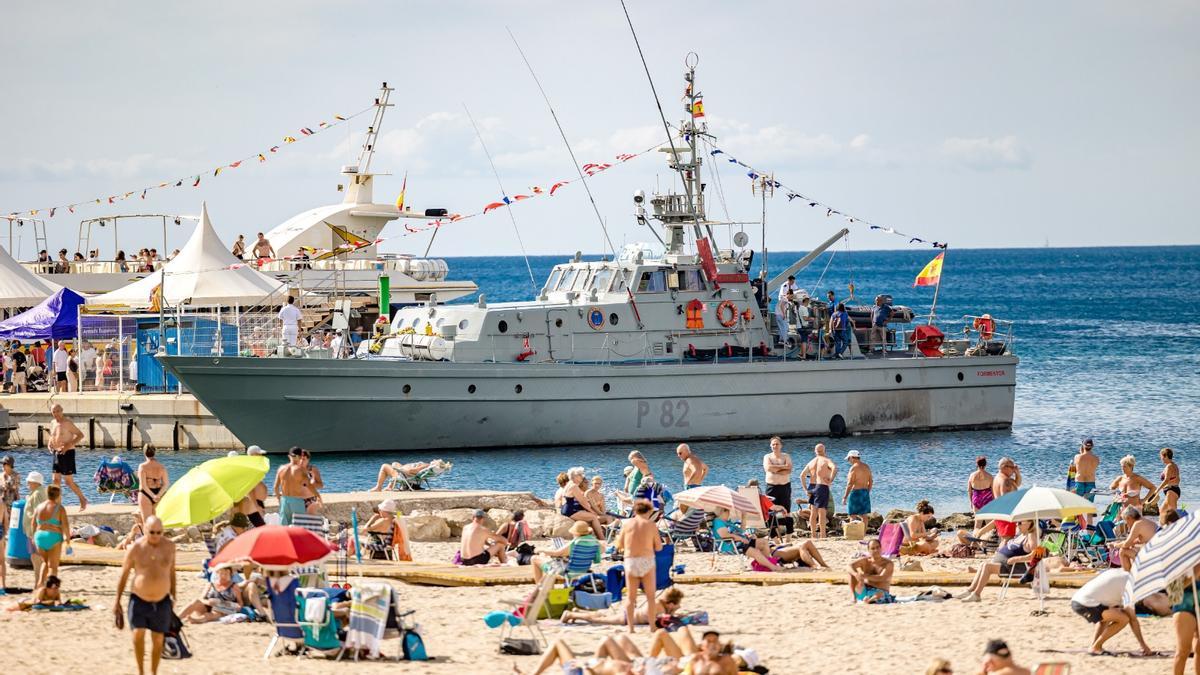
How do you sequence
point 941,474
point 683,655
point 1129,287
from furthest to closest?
point 1129,287, point 941,474, point 683,655

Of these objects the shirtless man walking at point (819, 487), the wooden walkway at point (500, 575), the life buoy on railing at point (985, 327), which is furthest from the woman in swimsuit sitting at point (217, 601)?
the life buoy on railing at point (985, 327)

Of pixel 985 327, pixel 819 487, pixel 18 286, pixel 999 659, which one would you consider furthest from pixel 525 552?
pixel 18 286

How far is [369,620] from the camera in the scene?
1256cm

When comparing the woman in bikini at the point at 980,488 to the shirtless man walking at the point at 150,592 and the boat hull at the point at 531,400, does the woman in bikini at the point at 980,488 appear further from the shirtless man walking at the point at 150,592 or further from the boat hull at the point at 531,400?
the shirtless man walking at the point at 150,592

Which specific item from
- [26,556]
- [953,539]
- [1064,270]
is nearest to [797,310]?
[953,539]

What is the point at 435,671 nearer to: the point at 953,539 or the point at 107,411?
the point at 953,539

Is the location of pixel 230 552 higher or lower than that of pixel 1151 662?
higher

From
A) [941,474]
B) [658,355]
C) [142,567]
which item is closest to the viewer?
[142,567]

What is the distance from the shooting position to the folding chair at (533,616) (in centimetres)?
1319

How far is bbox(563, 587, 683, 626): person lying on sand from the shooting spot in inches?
536

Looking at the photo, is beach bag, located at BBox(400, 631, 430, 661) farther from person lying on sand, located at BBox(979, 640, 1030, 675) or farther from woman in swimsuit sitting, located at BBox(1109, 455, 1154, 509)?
woman in swimsuit sitting, located at BBox(1109, 455, 1154, 509)

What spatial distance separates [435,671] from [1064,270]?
161550mm

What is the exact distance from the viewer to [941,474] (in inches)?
1087

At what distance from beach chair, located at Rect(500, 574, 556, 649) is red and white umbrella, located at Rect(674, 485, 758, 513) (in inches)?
151
